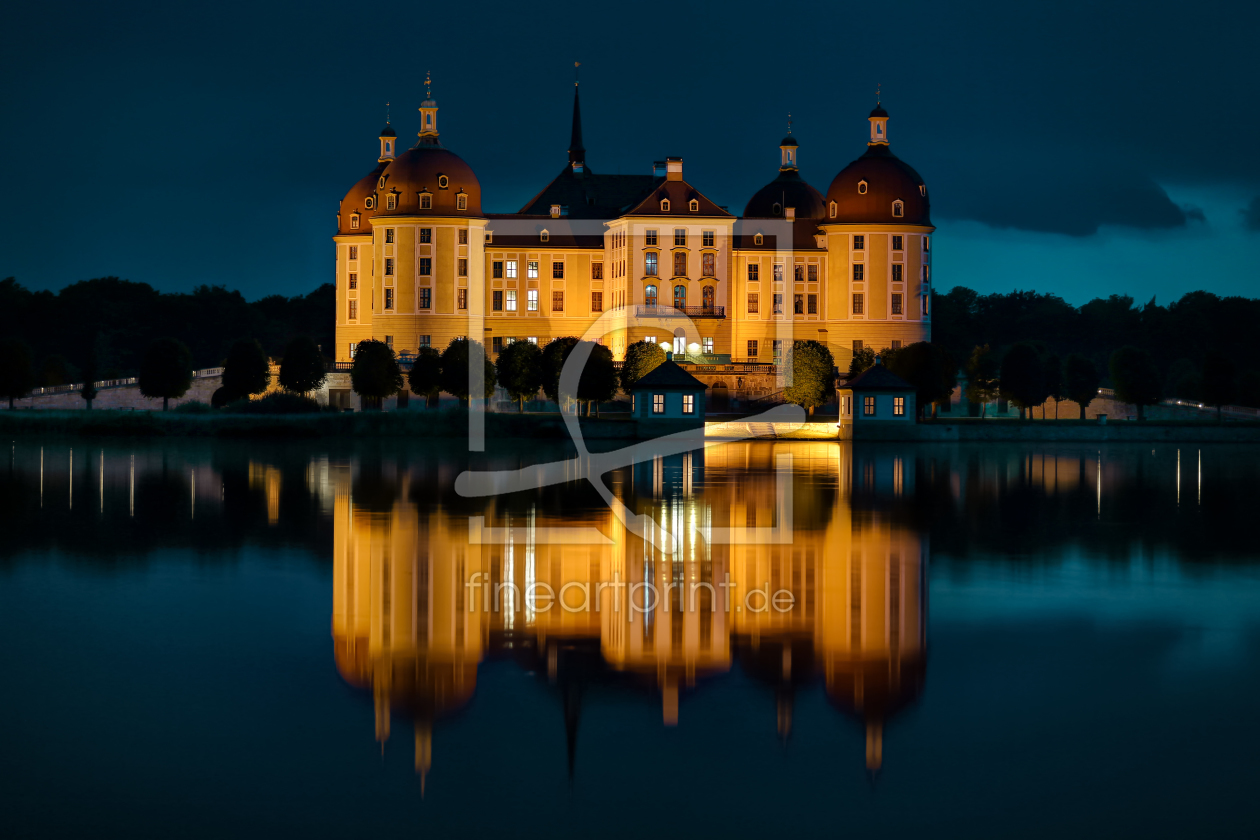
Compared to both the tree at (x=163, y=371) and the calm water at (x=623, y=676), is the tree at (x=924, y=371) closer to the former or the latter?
the tree at (x=163, y=371)

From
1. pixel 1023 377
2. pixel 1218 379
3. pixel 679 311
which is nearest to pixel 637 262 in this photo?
pixel 679 311

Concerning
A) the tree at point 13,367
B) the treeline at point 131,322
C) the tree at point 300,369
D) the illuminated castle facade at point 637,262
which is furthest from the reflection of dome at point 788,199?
the tree at point 13,367

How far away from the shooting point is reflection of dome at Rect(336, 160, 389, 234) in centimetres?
7906

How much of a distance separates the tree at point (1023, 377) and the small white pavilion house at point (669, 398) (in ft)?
59.6

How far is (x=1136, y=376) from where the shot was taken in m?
67.6

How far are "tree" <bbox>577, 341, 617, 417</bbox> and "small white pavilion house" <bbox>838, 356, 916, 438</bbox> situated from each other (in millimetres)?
10254

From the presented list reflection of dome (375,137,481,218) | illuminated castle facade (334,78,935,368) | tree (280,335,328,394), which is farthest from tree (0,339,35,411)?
reflection of dome (375,137,481,218)

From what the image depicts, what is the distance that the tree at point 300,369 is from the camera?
65688 mm

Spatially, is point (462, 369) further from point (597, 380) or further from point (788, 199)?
point (788, 199)

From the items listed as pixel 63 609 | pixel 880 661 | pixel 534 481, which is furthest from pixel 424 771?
pixel 534 481

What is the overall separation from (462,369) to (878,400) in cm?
1842

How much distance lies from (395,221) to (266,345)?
33.5 m

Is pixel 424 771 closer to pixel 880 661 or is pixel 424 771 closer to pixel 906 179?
pixel 880 661

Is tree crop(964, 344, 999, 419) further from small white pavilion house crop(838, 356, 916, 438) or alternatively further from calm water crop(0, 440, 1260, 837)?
calm water crop(0, 440, 1260, 837)
